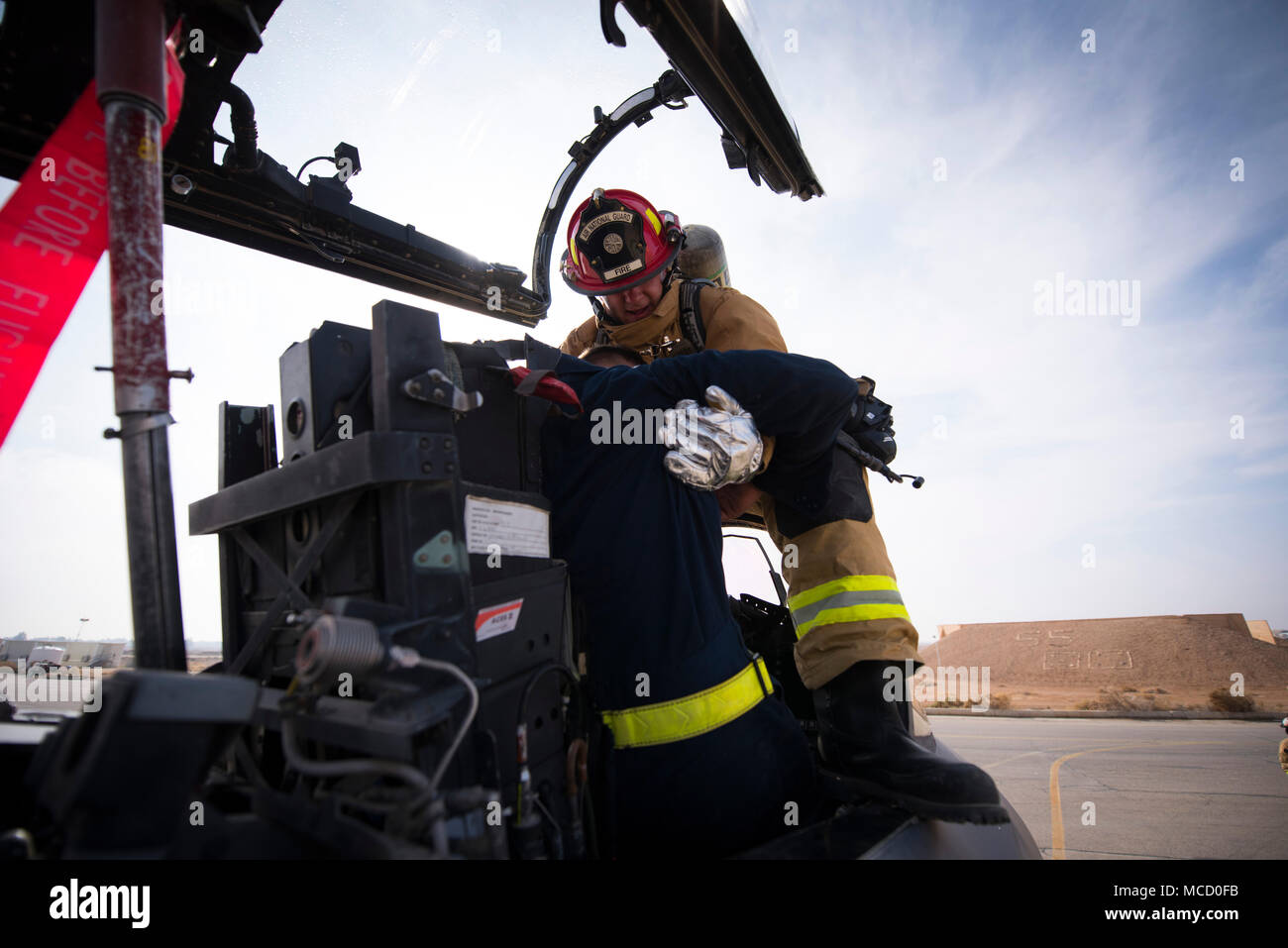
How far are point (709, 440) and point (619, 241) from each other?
1.58m

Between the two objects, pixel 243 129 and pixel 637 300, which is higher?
pixel 243 129

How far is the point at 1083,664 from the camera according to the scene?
20.3 meters

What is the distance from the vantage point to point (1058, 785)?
8.70 m

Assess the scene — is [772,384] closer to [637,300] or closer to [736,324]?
[736,324]

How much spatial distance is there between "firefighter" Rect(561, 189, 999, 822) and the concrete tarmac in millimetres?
4651

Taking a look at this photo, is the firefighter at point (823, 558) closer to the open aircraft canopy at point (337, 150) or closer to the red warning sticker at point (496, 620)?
the open aircraft canopy at point (337, 150)

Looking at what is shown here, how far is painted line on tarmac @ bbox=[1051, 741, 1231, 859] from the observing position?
6387 mm

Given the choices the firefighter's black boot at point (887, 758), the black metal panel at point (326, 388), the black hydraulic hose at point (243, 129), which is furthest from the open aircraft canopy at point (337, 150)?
the firefighter's black boot at point (887, 758)

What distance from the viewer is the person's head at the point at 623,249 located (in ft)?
9.77

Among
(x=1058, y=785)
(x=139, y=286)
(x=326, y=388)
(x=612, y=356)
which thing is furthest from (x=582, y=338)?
(x=1058, y=785)
